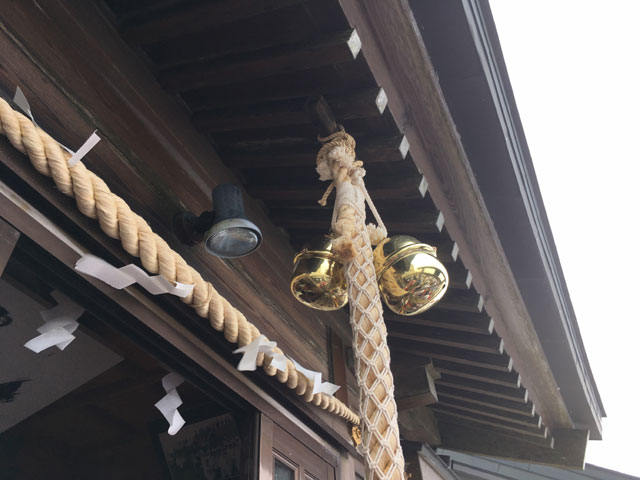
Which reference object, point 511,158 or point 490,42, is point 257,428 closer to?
point 511,158

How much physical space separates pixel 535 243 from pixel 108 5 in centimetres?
273

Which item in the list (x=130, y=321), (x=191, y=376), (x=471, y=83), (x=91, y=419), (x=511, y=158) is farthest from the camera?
(x=91, y=419)

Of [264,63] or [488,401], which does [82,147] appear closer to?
[264,63]

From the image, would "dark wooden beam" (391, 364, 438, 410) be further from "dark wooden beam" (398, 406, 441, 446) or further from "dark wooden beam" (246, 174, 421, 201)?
"dark wooden beam" (246, 174, 421, 201)

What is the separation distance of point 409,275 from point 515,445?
11.2 ft

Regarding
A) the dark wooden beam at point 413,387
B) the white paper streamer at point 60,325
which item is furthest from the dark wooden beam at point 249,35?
A: the dark wooden beam at point 413,387

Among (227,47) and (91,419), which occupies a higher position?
(227,47)

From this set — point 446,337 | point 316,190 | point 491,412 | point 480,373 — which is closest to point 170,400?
point 316,190

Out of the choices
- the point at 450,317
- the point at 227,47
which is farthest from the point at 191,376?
the point at 450,317

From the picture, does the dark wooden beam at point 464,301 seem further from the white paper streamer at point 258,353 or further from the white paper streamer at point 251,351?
the white paper streamer at point 251,351

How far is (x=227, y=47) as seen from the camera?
2102 millimetres

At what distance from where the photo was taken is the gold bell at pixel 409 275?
204 cm

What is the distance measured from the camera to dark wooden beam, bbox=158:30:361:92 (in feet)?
6.28

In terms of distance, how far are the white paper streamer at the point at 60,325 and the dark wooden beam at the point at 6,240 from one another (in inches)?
16.3
